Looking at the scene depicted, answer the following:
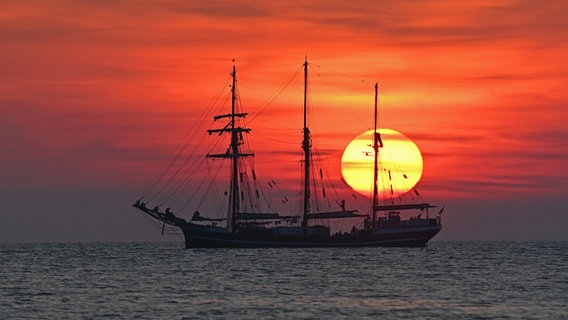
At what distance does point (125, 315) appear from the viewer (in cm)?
6950

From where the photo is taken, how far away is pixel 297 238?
180m

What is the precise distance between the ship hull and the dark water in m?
39.7

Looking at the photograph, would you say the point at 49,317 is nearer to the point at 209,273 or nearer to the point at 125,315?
the point at 125,315

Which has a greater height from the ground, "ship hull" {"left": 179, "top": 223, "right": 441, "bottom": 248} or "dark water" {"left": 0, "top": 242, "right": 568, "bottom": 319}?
"ship hull" {"left": 179, "top": 223, "right": 441, "bottom": 248}

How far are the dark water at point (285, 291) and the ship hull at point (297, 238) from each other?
130 ft

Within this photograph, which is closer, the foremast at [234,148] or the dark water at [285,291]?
the dark water at [285,291]

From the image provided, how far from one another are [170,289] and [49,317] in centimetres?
2215

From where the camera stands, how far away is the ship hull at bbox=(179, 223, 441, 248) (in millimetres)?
174750

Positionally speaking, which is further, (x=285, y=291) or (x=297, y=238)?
(x=297, y=238)

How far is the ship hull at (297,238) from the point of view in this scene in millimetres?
174750

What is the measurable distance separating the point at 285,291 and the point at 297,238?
91.9 metres

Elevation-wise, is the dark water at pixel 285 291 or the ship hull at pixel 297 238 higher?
the ship hull at pixel 297 238

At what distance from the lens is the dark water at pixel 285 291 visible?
2805 inches

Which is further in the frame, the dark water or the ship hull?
the ship hull
